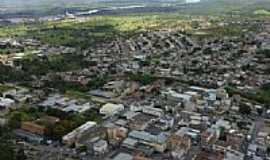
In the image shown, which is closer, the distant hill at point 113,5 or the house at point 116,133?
the house at point 116,133

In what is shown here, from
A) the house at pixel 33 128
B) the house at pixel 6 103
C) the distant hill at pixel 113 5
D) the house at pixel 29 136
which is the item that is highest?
the distant hill at pixel 113 5

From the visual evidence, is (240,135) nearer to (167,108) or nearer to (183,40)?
(167,108)

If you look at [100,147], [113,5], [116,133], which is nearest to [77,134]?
[100,147]

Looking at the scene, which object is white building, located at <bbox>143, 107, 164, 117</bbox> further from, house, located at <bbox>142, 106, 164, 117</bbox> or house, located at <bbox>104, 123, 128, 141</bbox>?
house, located at <bbox>104, 123, 128, 141</bbox>

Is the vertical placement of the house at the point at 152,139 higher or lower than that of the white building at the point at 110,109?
lower

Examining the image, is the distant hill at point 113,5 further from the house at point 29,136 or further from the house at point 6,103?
the house at point 29,136

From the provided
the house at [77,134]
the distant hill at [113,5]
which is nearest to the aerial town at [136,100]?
the house at [77,134]

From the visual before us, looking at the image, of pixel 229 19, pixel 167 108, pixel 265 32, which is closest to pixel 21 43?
pixel 167 108
